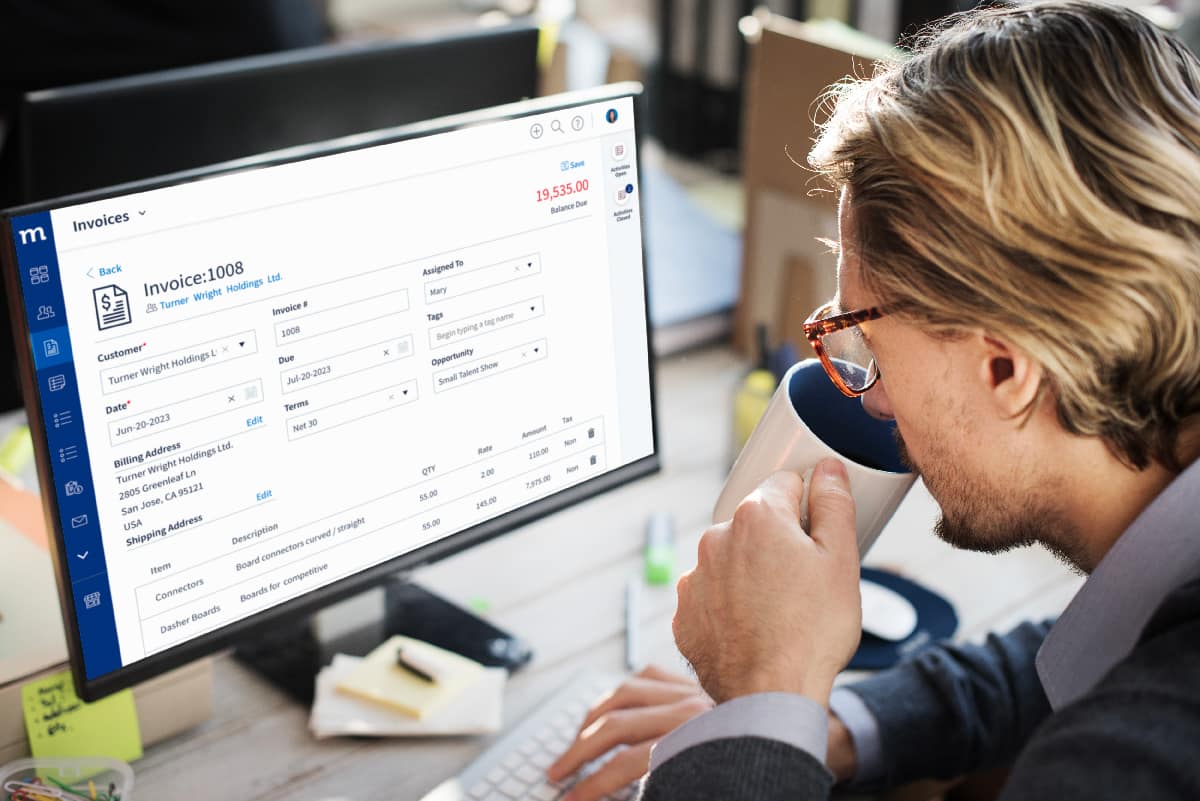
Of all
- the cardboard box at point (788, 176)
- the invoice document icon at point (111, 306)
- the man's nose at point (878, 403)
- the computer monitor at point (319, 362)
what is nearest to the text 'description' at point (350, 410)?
the computer monitor at point (319, 362)

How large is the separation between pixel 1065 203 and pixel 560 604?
0.68 meters

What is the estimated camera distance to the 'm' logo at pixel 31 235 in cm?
77

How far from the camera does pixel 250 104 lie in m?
1.20

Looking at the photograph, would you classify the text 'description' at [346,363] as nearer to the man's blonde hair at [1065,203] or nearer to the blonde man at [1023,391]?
the blonde man at [1023,391]

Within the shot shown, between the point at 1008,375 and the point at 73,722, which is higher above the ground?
the point at 1008,375

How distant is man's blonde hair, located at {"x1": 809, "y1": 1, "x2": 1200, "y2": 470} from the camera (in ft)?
2.41

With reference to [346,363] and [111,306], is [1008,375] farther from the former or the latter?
[111,306]

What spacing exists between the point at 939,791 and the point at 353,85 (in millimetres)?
896

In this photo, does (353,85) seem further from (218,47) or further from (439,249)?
(218,47)

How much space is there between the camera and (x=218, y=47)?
2.60 meters

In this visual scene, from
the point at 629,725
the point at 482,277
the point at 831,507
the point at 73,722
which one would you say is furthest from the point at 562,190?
the point at 73,722

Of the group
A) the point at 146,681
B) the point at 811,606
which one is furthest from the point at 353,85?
the point at 811,606

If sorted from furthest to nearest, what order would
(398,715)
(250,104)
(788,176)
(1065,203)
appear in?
(788,176), (250,104), (398,715), (1065,203)

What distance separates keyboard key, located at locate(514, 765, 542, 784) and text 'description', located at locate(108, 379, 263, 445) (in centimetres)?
37
